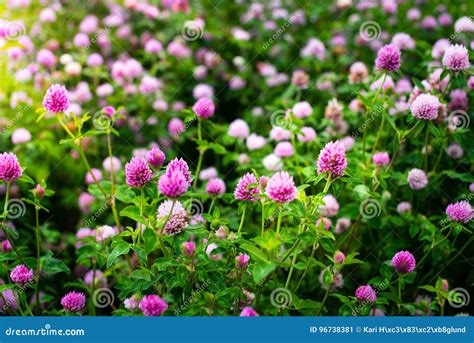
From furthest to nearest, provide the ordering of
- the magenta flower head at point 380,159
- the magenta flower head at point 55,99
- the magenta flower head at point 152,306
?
the magenta flower head at point 380,159, the magenta flower head at point 55,99, the magenta flower head at point 152,306

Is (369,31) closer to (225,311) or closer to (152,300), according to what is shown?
(225,311)

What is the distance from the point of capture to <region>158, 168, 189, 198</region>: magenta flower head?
5.72 feet

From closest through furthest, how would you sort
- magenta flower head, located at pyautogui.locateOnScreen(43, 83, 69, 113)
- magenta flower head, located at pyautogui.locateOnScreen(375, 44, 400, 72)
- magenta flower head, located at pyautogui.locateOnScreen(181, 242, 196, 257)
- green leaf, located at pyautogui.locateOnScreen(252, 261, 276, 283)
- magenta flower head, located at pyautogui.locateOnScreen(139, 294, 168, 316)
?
1. green leaf, located at pyautogui.locateOnScreen(252, 261, 276, 283)
2. magenta flower head, located at pyautogui.locateOnScreen(139, 294, 168, 316)
3. magenta flower head, located at pyautogui.locateOnScreen(181, 242, 196, 257)
4. magenta flower head, located at pyautogui.locateOnScreen(43, 83, 69, 113)
5. magenta flower head, located at pyautogui.locateOnScreen(375, 44, 400, 72)

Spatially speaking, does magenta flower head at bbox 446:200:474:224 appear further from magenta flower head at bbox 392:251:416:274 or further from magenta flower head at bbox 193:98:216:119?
magenta flower head at bbox 193:98:216:119

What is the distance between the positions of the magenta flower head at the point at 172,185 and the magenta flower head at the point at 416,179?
131cm

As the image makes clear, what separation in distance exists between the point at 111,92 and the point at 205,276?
83.2 inches

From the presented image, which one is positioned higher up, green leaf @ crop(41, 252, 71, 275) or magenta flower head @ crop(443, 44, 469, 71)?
magenta flower head @ crop(443, 44, 469, 71)

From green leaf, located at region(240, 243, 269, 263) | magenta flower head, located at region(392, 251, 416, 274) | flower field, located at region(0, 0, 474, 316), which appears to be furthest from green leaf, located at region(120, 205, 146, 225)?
magenta flower head, located at region(392, 251, 416, 274)

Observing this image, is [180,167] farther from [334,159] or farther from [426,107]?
[426,107]

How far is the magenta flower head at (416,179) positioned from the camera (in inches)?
102

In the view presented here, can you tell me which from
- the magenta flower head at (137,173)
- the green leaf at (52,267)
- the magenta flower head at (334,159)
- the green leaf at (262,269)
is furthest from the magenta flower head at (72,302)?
the magenta flower head at (334,159)

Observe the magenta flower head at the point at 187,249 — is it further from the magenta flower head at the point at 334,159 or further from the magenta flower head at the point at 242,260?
the magenta flower head at the point at 334,159

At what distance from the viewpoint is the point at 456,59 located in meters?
2.43

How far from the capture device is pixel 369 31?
3.92 meters
